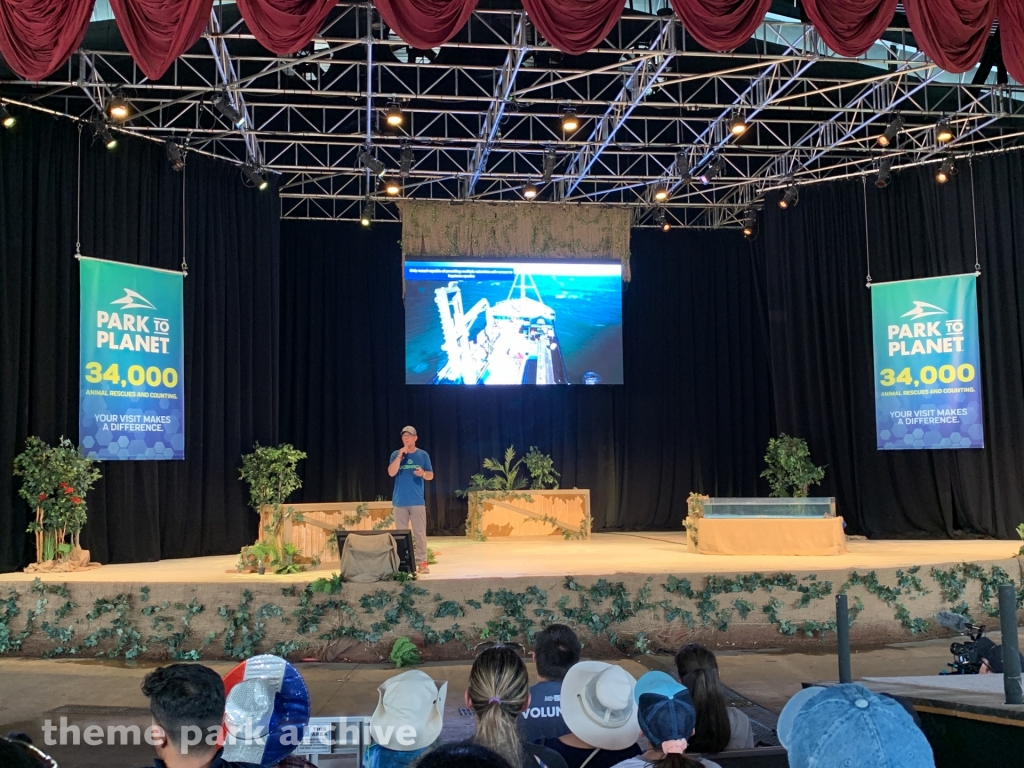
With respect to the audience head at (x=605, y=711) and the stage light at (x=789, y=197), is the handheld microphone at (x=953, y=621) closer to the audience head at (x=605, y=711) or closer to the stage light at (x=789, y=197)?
the audience head at (x=605, y=711)

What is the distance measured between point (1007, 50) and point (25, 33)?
627 cm

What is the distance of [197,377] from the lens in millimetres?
11453

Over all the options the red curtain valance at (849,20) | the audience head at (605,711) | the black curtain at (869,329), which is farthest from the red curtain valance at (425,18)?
the black curtain at (869,329)

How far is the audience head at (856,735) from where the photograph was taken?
1.37m

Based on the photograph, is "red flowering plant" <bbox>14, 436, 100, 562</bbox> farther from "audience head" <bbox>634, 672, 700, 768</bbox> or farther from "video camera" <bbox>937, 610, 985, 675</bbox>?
"audience head" <bbox>634, 672, 700, 768</bbox>

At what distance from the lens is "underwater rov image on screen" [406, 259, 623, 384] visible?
44.3 ft

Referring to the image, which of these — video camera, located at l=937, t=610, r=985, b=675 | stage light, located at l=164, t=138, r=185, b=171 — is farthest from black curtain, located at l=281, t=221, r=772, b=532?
video camera, located at l=937, t=610, r=985, b=675

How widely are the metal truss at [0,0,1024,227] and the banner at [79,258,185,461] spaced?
1.80m

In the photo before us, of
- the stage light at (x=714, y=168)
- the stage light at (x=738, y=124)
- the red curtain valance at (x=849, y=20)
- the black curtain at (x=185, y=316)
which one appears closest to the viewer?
the red curtain valance at (x=849, y=20)

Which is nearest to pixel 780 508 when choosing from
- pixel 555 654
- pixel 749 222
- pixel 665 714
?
pixel 749 222

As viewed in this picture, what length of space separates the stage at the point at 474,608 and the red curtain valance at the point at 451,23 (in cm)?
405

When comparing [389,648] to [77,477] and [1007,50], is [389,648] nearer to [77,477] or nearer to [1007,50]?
[77,477]

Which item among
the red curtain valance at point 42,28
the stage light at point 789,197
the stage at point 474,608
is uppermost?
the stage light at point 789,197

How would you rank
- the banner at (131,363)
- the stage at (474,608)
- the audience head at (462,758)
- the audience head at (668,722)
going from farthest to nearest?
1. the banner at (131,363)
2. the stage at (474,608)
3. the audience head at (668,722)
4. the audience head at (462,758)
